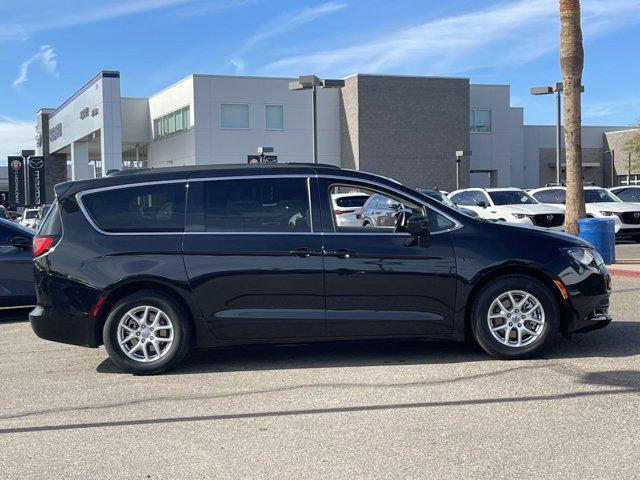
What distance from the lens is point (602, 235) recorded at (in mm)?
14664

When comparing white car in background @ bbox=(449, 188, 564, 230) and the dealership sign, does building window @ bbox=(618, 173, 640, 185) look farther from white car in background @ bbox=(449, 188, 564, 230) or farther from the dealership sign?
the dealership sign

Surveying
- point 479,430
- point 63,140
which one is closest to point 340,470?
point 479,430

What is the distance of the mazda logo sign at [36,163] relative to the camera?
1741 inches

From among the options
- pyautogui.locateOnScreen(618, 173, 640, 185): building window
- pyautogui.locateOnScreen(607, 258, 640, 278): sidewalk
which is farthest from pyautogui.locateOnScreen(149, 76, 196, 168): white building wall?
pyautogui.locateOnScreen(618, 173, 640, 185): building window

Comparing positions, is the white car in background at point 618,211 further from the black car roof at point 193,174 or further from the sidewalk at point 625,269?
the black car roof at point 193,174

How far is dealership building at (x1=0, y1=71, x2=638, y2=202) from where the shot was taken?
139ft

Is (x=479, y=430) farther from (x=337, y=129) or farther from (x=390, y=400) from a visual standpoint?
(x=337, y=129)

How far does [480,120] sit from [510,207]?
2837 centimetres

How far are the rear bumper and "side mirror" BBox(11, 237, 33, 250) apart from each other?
3699 mm

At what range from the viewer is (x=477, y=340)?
7152mm

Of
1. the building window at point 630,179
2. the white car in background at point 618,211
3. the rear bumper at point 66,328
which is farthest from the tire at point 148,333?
the building window at point 630,179

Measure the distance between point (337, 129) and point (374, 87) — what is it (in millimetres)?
3308

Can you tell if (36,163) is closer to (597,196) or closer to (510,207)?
(510,207)

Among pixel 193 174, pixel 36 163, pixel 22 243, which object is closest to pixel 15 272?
pixel 22 243
